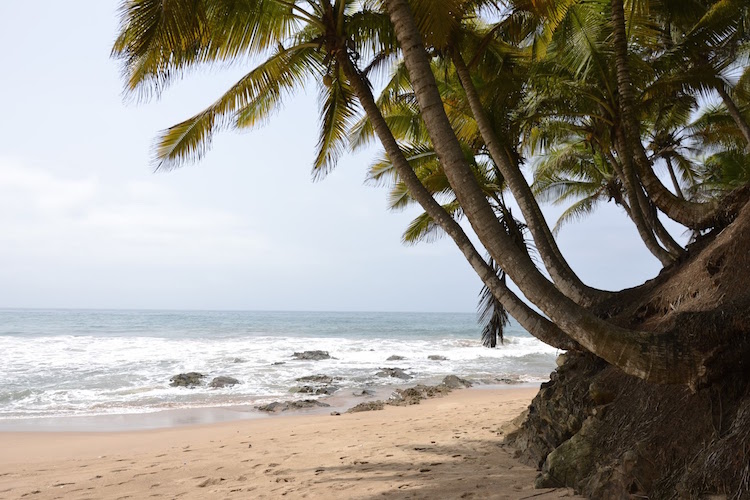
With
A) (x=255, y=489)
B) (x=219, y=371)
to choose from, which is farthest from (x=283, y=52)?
(x=219, y=371)

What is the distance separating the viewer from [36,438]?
840 centimetres

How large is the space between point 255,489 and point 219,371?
12.6m

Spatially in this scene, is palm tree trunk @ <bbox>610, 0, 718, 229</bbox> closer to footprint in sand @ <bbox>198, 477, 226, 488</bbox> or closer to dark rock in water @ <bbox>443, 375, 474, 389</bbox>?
footprint in sand @ <bbox>198, 477, 226, 488</bbox>

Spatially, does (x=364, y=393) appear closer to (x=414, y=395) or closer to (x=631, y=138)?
(x=414, y=395)

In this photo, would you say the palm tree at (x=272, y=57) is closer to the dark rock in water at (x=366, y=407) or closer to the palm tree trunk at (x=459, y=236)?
the palm tree trunk at (x=459, y=236)

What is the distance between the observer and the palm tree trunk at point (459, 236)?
186 inches

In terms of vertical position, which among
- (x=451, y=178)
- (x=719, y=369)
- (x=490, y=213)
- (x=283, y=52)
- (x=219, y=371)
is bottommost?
(x=219, y=371)

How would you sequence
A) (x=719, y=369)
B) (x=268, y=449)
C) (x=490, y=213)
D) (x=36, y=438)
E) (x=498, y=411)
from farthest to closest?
(x=498, y=411) → (x=36, y=438) → (x=268, y=449) → (x=490, y=213) → (x=719, y=369)

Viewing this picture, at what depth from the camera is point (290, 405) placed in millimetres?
11219

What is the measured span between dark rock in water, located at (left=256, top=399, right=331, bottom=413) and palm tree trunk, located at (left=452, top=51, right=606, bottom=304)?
6.51 metres

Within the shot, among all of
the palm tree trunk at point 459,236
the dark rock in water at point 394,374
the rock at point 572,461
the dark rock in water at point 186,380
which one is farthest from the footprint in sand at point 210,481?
the dark rock in water at point 394,374

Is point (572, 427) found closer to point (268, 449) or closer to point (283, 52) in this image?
point (268, 449)

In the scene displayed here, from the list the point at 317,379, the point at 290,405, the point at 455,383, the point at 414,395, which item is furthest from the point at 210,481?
the point at 317,379

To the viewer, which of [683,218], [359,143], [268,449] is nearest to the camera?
[683,218]
